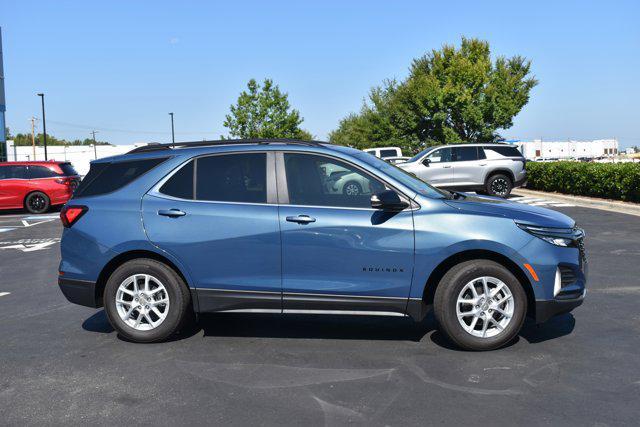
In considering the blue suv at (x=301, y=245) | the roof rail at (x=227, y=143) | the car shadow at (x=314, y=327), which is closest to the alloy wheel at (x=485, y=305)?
the blue suv at (x=301, y=245)

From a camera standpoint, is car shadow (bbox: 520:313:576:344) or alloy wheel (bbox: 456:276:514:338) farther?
car shadow (bbox: 520:313:576:344)

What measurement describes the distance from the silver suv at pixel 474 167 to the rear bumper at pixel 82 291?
50.9 ft

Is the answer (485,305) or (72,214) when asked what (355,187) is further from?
(72,214)

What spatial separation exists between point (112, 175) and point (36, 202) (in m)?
16.4

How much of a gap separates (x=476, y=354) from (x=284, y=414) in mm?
1933

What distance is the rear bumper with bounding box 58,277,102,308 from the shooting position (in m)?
5.90

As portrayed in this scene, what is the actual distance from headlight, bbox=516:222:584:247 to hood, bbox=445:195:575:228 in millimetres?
34

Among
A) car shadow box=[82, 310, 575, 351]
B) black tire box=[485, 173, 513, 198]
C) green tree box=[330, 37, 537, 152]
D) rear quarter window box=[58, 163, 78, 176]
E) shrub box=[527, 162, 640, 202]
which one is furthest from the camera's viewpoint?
green tree box=[330, 37, 537, 152]

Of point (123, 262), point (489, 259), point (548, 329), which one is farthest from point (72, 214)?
point (548, 329)

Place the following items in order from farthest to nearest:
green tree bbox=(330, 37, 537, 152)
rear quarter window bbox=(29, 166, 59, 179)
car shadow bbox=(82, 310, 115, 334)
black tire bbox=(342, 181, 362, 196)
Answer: green tree bbox=(330, 37, 537, 152) → rear quarter window bbox=(29, 166, 59, 179) → car shadow bbox=(82, 310, 115, 334) → black tire bbox=(342, 181, 362, 196)

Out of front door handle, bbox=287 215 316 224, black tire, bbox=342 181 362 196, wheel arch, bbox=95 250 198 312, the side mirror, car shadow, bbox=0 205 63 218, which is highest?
A: black tire, bbox=342 181 362 196

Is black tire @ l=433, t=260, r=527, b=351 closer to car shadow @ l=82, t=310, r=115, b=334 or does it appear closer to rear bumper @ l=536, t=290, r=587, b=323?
rear bumper @ l=536, t=290, r=587, b=323

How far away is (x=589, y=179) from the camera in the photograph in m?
20.1

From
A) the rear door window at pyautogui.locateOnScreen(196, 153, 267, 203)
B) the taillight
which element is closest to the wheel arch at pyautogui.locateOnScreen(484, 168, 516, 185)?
the rear door window at pyautogui.locateOnScreen(196, 153, 267, 203)
